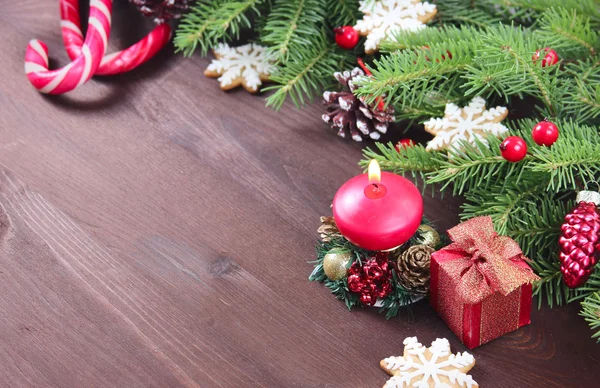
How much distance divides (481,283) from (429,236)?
14 centimetres

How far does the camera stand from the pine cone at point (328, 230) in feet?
3.31

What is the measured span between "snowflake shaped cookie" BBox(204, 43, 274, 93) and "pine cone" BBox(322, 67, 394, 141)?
150 millimetres

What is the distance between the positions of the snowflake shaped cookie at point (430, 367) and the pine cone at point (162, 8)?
733mm

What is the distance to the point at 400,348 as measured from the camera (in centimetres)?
94

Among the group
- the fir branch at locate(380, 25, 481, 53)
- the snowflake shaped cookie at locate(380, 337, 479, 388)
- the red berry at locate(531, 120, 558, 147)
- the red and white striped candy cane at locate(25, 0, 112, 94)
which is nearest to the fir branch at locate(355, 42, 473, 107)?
the fir branch at locate(380, 25, 481, 53)

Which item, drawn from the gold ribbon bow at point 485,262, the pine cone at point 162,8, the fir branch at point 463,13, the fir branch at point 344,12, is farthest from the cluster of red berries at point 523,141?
the pine cone at point 162,8

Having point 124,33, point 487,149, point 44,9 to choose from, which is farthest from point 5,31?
point 487,149

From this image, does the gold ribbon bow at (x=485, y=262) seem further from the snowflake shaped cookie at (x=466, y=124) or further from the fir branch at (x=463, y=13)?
the fir branch at (x=463, y=13)

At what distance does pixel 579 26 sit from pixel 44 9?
3.17ft

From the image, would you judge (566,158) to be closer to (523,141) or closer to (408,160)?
(523,141)

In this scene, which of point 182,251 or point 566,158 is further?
point 182,251

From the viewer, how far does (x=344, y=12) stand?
1.28 meters

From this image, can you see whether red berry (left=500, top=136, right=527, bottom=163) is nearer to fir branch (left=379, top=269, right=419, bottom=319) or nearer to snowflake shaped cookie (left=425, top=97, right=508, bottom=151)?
snowflake shaped cookie (left=425, top=97, right=508, bottom=151)

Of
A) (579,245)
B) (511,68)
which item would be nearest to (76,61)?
(511,68)
